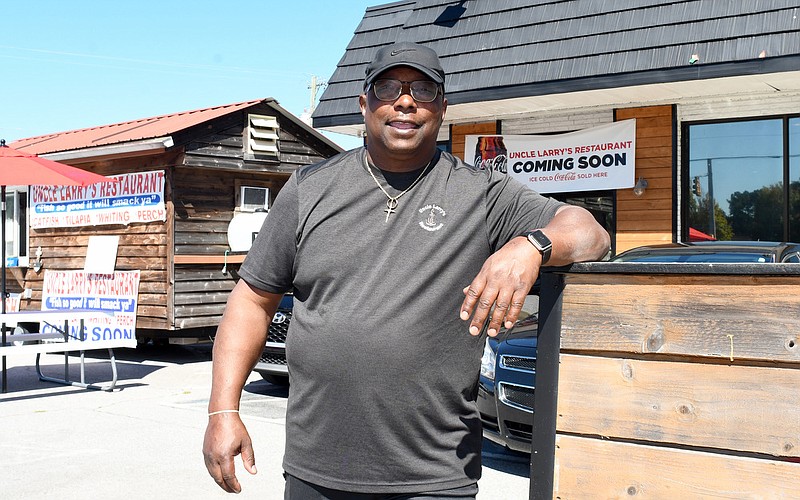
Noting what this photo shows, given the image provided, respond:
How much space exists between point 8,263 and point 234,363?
1492 cm

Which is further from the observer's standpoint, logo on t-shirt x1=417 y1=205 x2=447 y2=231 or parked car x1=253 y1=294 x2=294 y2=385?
parked car x1=253 y1=294 x2=294 y2=385

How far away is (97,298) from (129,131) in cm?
278

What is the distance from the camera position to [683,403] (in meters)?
2.18

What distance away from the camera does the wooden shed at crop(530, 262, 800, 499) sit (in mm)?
2100

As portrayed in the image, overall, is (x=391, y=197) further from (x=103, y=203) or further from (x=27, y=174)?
(x=103, y=203)

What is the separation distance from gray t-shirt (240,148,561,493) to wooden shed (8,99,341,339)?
35.0ft

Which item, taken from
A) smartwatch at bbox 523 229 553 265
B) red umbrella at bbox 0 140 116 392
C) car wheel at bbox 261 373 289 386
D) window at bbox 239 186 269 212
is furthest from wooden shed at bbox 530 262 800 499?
window at bbox 239 186 269 212

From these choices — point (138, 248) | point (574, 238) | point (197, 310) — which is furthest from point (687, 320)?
point (138, 248)

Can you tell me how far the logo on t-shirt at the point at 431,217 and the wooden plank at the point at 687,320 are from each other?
1.30 feet

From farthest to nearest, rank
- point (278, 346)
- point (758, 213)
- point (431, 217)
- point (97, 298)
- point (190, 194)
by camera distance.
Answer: point (97, 298), point (190, 194), point (758, 213), point (278, 346), point (431, 217)

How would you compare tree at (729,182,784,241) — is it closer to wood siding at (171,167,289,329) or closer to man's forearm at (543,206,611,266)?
wood siding at (171,167,289,329)

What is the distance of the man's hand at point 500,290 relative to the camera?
A: 2.12m

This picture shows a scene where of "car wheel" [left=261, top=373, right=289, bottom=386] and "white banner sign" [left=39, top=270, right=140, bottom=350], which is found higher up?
"white banner sign" [left=39, top=270, right=140, bottom=350]

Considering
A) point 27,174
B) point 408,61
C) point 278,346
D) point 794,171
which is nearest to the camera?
point 408,61
